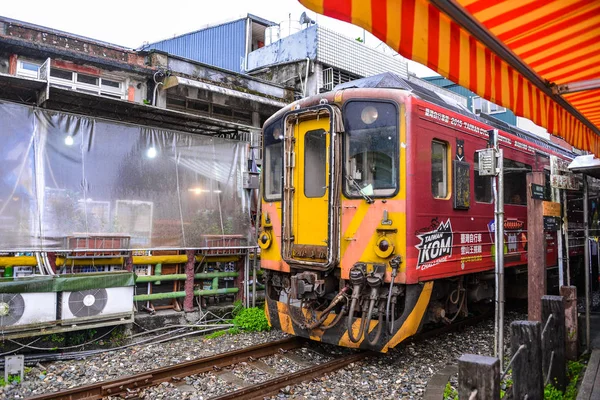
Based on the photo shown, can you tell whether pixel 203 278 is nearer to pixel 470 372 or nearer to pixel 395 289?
pixel 395 289

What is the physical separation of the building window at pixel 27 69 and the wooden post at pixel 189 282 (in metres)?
5.14

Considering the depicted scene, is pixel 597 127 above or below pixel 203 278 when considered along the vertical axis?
above

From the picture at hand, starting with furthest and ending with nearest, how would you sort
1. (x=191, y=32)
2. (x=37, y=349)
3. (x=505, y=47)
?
(x=191, y=32) < (x=37, y=349) < (x=505, y=47)

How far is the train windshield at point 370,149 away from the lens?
567 cm

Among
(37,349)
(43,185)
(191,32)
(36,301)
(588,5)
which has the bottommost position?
(37,349)

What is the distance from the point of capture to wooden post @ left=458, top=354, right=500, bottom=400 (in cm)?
285

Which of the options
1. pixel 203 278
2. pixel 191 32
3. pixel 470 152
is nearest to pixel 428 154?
pixel 470 152

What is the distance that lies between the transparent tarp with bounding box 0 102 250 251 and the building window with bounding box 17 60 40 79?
3736 millimetres

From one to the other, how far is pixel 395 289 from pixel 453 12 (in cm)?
378

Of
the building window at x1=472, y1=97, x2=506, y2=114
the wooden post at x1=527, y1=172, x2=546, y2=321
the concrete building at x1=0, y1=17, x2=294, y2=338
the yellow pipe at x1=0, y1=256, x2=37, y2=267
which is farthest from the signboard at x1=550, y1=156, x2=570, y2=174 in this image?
the building window at x1=472, y1=97, x2=506, y2=114

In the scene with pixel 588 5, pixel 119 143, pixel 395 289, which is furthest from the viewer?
pixel 119 143

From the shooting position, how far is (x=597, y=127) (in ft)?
16.8

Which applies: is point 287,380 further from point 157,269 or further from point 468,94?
point 468,94

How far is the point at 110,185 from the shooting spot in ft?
22.7
